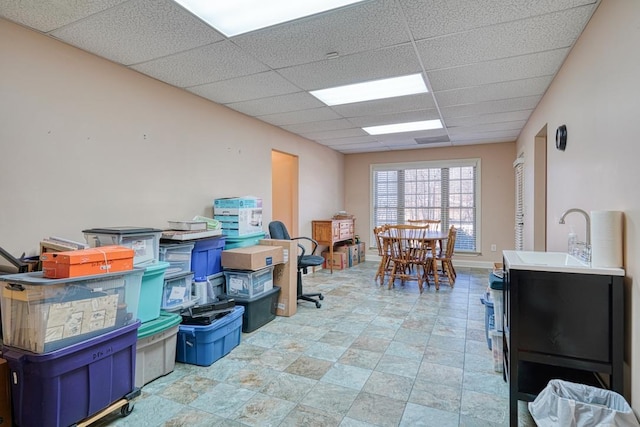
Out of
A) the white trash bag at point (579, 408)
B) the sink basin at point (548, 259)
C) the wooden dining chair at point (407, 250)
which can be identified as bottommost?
the white trash bag at point (579, 408)

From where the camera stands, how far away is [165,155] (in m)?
3.18

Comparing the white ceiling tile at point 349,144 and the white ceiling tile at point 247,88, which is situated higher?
the white ceiling tile at point 349,144

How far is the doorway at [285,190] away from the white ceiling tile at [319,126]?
1.79 feet

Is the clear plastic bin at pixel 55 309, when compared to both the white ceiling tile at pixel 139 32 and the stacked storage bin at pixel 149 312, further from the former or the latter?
the white ceiling tile at pixel 139 32

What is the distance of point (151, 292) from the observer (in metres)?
2.32

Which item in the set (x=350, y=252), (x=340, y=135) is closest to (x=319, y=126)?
(x=340, y=135)

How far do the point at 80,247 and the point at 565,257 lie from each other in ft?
10.3

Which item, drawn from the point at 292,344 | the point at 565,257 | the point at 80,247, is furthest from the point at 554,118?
the point at 80,247

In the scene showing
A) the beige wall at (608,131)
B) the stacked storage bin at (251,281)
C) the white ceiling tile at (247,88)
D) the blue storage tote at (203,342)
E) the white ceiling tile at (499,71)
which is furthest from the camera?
the stacked storage bin at (251,281)

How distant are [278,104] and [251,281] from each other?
204cm

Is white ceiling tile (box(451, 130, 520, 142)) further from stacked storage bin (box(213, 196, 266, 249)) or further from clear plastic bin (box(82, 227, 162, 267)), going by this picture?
clear plastic bin (box(82, 227, 162, 267))

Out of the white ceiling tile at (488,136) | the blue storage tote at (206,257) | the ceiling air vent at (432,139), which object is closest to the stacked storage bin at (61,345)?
the blue storage tote at (206,257)

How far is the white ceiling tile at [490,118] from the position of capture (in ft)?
14.0

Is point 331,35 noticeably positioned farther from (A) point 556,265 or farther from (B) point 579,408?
(B) point 579,408
